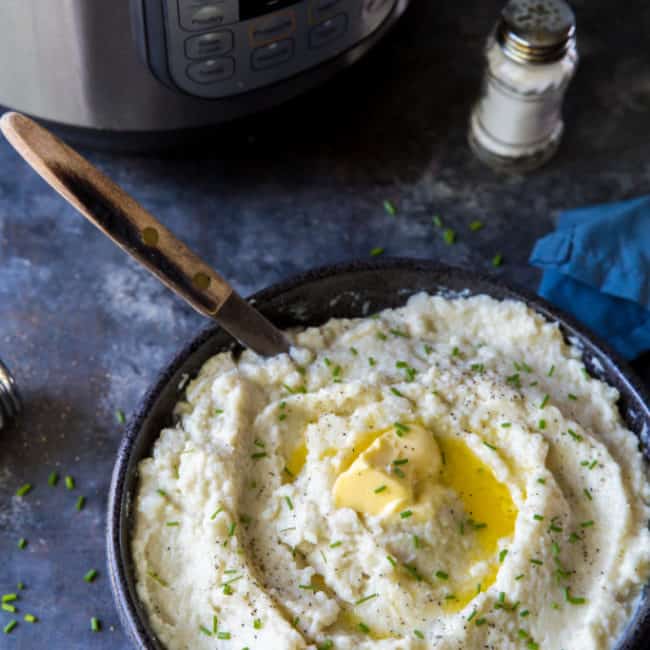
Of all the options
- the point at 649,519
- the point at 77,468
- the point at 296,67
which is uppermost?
the point at 296,67

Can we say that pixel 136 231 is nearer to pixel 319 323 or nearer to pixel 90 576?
pixel 319 323

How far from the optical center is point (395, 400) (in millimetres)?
1560

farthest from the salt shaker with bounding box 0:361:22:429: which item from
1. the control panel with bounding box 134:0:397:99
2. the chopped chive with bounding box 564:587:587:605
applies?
the chopped chive with bounding box 564:587:587:605

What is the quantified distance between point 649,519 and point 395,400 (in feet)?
1.24

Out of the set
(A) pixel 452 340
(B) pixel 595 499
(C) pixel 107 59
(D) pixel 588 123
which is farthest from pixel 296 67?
(B) pixel 595 499

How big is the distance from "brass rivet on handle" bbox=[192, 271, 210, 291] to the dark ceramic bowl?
10cm

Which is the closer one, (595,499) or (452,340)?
(595,499)

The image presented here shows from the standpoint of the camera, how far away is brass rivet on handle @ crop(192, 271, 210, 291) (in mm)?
1540

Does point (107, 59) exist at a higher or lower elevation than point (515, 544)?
higher

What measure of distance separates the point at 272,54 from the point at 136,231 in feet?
1.40

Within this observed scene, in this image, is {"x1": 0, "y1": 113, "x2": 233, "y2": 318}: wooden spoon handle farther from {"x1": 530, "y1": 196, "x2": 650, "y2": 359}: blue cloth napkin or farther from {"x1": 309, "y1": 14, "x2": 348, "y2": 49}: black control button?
{"x1": 530, "y1": 196, "x2": 650, "y2": 359}: blue cloth napkin

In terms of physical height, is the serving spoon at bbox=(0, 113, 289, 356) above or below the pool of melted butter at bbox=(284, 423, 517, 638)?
above

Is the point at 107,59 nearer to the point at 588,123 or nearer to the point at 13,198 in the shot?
the point at 13,198

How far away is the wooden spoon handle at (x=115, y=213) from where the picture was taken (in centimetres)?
140
